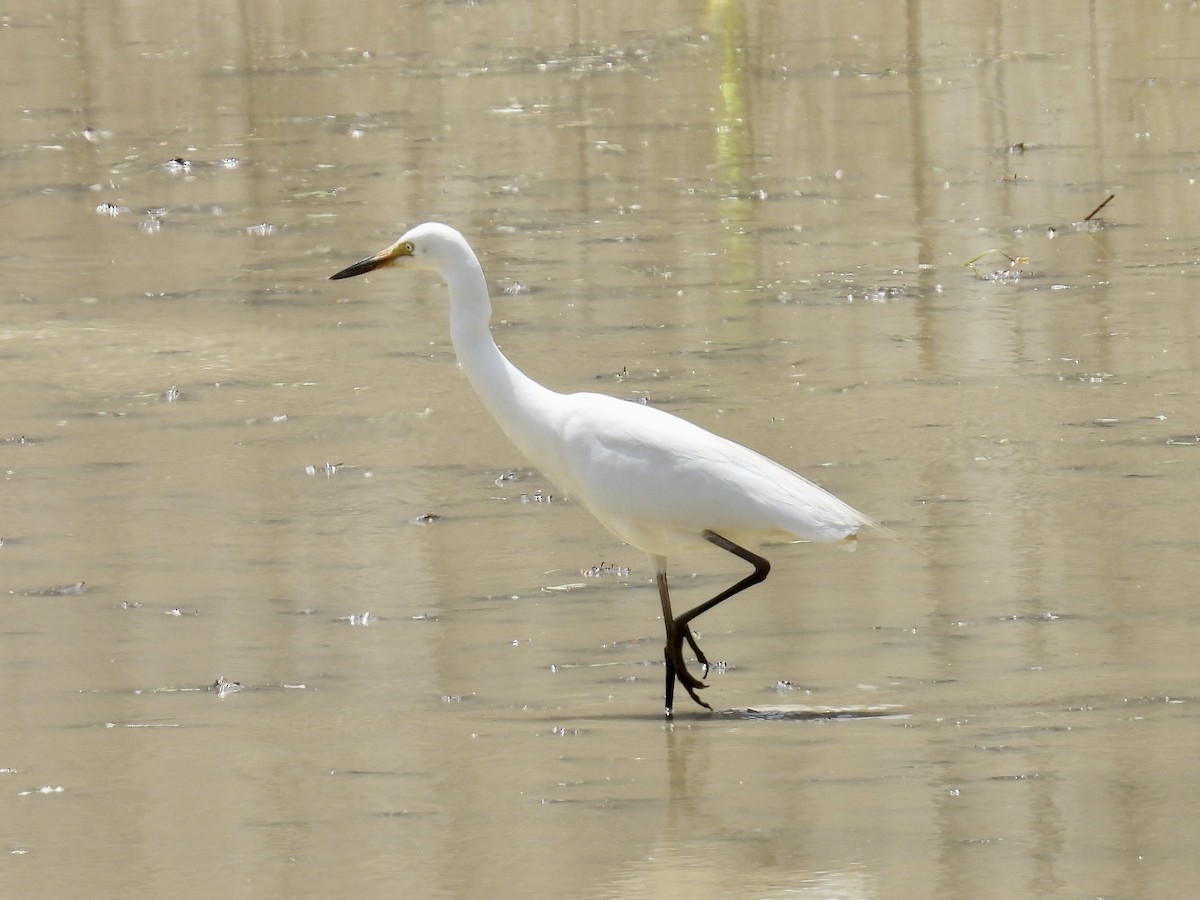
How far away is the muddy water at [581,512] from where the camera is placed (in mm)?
4801

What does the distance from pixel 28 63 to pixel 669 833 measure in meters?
15.8

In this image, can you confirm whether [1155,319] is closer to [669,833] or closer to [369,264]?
[369,264]

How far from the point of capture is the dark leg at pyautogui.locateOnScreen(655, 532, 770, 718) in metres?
5.71

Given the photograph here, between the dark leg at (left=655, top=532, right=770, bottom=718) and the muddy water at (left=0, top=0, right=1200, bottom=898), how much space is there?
0.48ft

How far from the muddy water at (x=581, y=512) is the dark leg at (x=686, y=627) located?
0.48 ft

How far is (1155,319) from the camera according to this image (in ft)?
31.8

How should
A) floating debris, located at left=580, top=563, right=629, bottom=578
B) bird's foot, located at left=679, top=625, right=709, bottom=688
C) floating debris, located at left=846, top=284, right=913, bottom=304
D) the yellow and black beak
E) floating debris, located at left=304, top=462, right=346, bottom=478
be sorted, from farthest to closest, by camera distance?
floating debris, located at left=846, top=284, right=913, bottom=304 < floating debris, located at left=304, top=462, right=346, bottom=478 < floating debris, located at left=580, top=563, right=629, bottom=578 < the yellow and black beak < bird's foot, located at left=679, top=625, right=709, bottom=688

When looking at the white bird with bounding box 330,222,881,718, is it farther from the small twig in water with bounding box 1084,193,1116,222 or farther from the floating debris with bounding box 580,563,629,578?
the small twig in water with bounding box 1084,193,1116,222

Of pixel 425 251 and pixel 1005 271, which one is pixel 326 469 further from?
pixel 1005 271

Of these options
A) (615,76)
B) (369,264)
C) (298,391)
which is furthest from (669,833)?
(615,76)

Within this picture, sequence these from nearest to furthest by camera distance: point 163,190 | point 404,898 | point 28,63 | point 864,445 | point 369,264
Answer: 1. point 404,898
2. point 369,264
3. point 864,445
4. point 163,190
5. point 28,63

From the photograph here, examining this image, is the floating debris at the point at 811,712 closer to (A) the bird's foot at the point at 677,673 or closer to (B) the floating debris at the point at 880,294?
(A) the bird's foot at the point at 677,673

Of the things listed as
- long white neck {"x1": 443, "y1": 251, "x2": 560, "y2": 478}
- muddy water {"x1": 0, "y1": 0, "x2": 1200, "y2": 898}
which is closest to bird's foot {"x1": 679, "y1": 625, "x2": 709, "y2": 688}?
muddy water {"x1": 0, "y1": 0, "x2": 1200, "y2": 898}

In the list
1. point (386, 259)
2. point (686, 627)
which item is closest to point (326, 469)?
point (386, 259)
